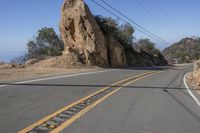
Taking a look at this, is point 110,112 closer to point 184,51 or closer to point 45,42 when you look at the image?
point 45,42

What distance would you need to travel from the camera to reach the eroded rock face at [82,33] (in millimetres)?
40969

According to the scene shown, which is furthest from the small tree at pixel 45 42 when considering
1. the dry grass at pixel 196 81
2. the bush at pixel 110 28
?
the dry grass at pixel 196 81

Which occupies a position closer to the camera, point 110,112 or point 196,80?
point 110,112

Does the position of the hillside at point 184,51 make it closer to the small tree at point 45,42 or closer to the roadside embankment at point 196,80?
the small tree at point 45,42

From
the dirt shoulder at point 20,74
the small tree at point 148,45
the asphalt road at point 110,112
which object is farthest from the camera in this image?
the small tree at point 148,45

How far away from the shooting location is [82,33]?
41.8m

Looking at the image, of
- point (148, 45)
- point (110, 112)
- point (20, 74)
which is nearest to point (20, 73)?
point (20, 74)

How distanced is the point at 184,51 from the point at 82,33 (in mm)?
97917

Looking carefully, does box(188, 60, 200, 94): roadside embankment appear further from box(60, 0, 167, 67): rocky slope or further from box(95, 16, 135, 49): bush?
box(95, 16, 135, 49): bush

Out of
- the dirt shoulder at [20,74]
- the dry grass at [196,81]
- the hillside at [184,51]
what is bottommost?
the dry grass at [196,81]

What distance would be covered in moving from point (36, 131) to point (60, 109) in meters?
2.74

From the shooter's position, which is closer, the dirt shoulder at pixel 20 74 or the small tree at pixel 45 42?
the dirt shoulder at pixel 20 74

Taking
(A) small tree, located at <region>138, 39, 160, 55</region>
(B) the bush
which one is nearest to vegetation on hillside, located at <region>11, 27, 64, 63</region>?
(B) the bush

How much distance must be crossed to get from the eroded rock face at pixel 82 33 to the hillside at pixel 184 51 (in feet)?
270
